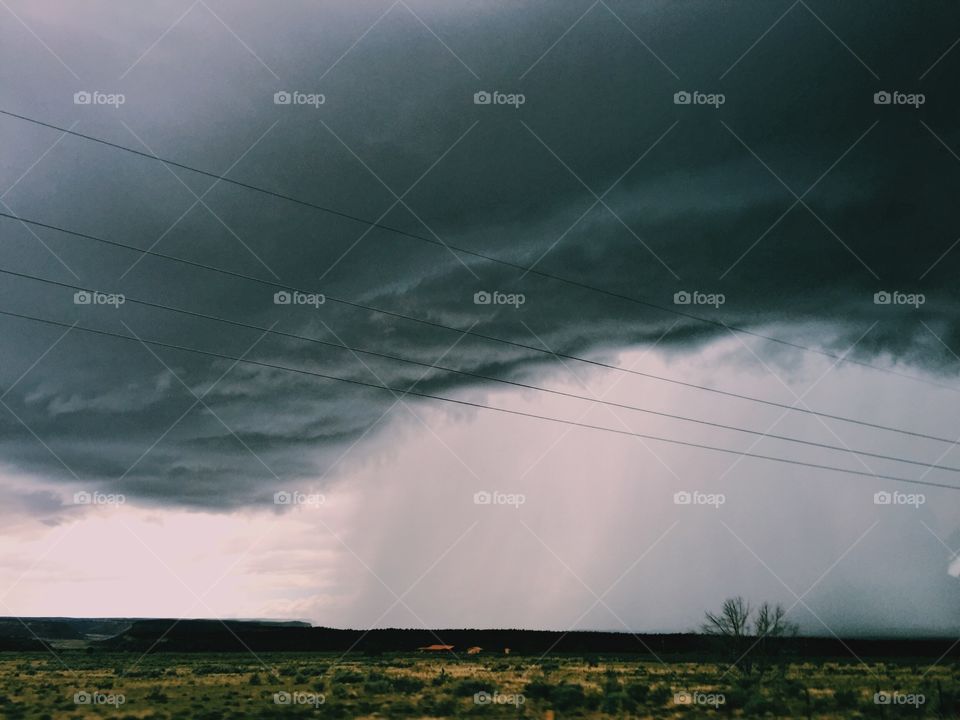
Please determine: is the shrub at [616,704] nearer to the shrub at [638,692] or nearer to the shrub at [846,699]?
the shrub at [638,692]

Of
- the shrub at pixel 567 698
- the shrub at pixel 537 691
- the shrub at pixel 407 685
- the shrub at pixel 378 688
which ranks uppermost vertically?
the shrub at pixel 567 698

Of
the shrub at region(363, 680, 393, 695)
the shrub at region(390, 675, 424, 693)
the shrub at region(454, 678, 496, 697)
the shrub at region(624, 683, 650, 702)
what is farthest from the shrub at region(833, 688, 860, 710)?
the shrub at region(363, 680, 393, 695)

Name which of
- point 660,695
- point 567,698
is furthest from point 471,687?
point 660,695

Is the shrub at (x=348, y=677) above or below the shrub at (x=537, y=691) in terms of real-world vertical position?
below

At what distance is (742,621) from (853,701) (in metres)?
13.5

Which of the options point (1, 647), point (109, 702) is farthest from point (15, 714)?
point (1, 647)

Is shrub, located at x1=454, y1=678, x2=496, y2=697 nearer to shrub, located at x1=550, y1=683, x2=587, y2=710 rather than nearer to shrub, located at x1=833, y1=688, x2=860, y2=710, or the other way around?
shrub, located at x1=550, y1=683, x2=587, y2=710

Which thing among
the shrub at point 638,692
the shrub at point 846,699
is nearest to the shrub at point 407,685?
the shrub at point 638,692

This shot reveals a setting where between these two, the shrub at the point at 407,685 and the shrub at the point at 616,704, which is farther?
the shrub at the point at 407,685

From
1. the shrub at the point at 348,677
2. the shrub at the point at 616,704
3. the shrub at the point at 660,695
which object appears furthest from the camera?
the shrub at the point at 348,677

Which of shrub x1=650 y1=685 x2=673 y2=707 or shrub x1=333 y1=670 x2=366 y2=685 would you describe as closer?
shrub x1=650 y1=685 x2=673 y2=707

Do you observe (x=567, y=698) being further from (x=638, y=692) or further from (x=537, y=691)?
(x=638, y=692)

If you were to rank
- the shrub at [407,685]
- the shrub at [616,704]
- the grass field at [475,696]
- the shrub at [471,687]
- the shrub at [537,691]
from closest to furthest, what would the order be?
the grass field at [475,696], the shrub at [616,704], the shrub at [537,691], the shrub at [471,687], the shrub at [407,685]

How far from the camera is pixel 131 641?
17512cm
